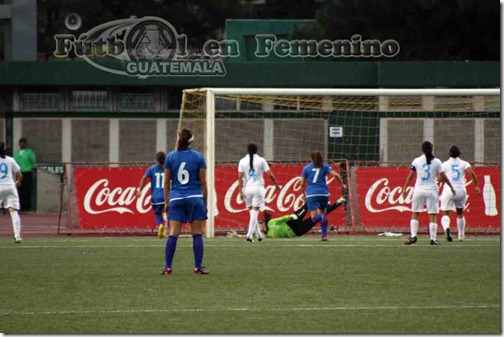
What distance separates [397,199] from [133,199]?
19.4 ft

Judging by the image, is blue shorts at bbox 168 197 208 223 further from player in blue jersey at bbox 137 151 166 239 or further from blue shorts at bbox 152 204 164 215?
blue shorts at bbox 152 204 164 215

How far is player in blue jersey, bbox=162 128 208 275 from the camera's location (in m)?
16.1

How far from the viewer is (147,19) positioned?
126 feet

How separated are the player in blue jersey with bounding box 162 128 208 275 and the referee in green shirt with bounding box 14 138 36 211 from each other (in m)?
19.0

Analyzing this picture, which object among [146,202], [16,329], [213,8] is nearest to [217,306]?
[16,329]

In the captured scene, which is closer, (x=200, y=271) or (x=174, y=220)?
(x=174, y=220)

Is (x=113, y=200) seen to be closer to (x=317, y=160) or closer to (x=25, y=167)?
(x=317, y=160)

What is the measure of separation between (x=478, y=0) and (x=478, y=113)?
17.1 meters

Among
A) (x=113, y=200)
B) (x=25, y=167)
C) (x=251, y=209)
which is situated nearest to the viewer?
(x=251, y=209)

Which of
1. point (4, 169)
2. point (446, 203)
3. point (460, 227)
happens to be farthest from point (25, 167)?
point (460, 227)

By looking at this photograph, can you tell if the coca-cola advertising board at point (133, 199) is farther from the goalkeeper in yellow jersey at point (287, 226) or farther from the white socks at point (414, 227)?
the white socks at point (414, 227)

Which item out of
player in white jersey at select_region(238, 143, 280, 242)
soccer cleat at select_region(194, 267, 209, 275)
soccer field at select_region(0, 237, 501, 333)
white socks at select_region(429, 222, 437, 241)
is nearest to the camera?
soccer field at select_region(0, 237, 501, 333)

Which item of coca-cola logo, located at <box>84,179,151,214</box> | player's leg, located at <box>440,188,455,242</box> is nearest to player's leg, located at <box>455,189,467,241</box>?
player's leg, located at <box>440,188,455,242</box>

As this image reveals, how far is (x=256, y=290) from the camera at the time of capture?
47.1 ft
